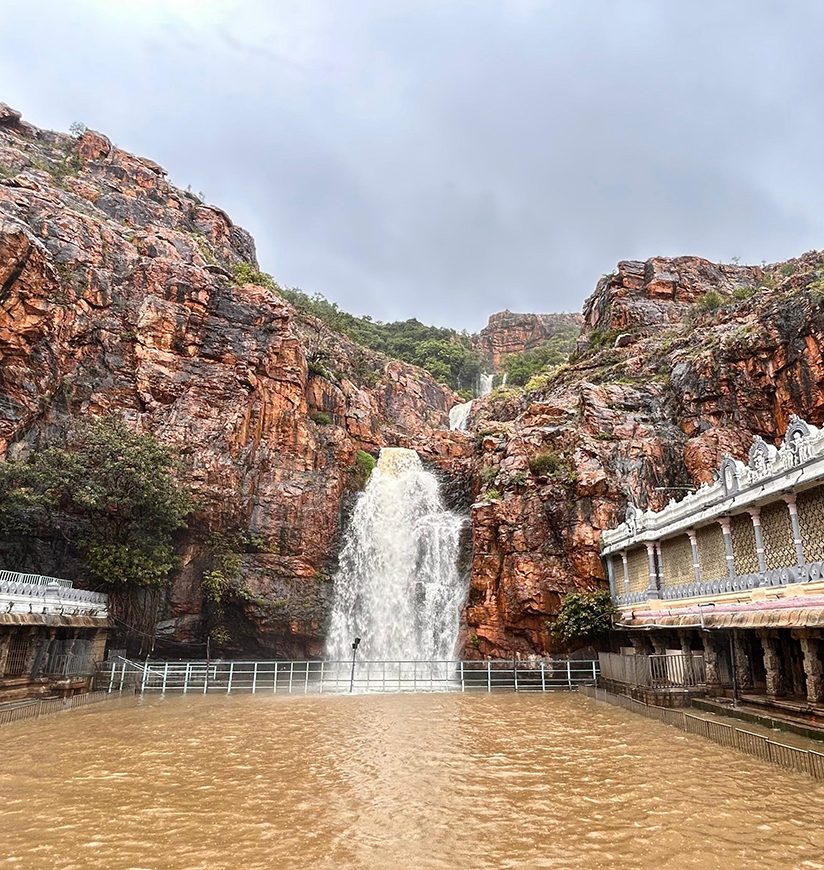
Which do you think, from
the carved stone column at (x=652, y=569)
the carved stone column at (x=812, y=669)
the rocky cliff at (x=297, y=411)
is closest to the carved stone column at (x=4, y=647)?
the rocky cliff at (x=297, y=411)

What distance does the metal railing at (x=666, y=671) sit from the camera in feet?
65.8

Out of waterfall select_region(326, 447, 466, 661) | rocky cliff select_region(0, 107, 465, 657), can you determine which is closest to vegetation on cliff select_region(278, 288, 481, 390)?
rocky cliff select_region(0, 107, 465, 657)

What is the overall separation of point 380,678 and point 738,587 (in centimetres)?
1755

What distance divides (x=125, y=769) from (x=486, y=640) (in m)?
19.1

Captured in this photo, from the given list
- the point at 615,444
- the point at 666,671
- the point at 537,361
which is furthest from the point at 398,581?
the point at 537,361

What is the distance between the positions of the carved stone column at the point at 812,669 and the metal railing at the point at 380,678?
10.0m

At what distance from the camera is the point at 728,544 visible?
2003cm

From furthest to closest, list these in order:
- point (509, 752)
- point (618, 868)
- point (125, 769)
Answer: point (509, 752)
point (125, 769)
point (618, 868)

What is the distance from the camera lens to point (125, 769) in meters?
12.1

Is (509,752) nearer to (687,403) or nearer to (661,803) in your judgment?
(661,803)

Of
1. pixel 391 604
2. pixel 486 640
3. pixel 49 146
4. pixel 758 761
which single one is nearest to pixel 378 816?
pixel 758 761

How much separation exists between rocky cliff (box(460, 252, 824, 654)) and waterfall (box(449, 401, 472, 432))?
2571 centimetres

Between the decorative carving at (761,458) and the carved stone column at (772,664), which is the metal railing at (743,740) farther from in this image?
the decorative carving at (761,458)

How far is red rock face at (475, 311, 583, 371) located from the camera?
10025 centimetres
